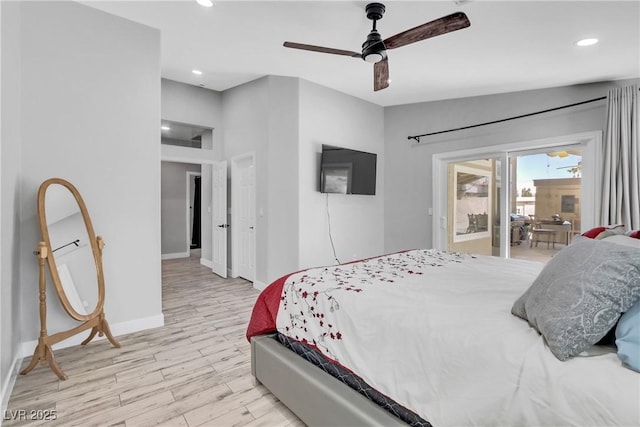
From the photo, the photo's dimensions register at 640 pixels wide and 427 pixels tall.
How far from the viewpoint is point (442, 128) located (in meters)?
4.58

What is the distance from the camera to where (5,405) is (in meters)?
1.87

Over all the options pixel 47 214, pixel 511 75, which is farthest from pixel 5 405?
pixel 511 75

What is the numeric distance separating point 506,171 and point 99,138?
4.69 meters

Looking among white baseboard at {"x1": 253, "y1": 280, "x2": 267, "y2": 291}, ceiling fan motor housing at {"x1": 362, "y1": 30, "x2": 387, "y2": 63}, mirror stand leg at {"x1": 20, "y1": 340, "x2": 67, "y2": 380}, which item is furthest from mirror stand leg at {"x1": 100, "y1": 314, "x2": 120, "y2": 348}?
ceiling fan motor housing at {"x1": 362, "y1": 30, "x2": 387, "y2": 63}

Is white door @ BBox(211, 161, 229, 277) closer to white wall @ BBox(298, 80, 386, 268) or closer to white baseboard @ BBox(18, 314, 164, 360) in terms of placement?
white wall @ BBox(298, 80, 386, 268)

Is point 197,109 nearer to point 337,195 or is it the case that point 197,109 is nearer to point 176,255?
point 337,195

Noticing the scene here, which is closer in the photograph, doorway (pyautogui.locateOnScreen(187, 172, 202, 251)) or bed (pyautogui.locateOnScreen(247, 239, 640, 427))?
bed (pyautogui.locateOnScreen(247, 239, 640, 427))

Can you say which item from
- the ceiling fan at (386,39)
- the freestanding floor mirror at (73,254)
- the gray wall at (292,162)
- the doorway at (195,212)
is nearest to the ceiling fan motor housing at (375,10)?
the ceiling fan at (386,39)

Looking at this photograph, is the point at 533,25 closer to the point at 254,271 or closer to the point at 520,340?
the point at 520,340

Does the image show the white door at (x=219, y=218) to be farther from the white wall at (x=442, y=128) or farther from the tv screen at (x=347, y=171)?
the white wall at (x=442, y=128)

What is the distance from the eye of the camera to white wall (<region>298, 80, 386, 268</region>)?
416 cm

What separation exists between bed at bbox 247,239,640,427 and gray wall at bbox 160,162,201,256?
18.1ft

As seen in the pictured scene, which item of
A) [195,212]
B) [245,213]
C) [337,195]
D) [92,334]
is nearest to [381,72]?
[337,195]

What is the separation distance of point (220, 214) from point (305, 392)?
4.08 meters
